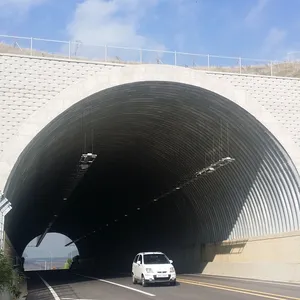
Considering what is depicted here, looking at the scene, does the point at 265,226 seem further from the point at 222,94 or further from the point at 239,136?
the point at 222,94

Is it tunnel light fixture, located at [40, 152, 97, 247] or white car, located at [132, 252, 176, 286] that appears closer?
white car, located at [132, 252, 176, 286]

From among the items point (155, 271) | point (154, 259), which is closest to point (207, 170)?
point (154, 259)

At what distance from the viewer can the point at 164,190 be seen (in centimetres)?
4028

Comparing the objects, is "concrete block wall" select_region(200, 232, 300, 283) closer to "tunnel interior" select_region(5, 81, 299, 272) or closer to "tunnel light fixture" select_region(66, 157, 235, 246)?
"tunnel interior" select_region(5, 81, 299, 272)

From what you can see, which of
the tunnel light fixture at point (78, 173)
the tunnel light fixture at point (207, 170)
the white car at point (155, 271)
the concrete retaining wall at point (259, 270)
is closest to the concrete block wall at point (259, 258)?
the concrete retaining wall at point (259, 270)

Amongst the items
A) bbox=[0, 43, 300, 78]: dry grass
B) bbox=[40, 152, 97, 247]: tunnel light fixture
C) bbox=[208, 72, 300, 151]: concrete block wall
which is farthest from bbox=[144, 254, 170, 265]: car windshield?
bbox=[0, 43, 300, 78]: dry grass

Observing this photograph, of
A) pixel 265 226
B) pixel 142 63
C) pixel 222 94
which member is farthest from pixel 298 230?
pixel 142 63

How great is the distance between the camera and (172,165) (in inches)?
1398

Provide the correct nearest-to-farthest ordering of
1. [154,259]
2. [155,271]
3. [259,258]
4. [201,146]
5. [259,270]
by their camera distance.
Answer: [155,271]
[154,259]
[259,270]
[259,258]
[201,146]

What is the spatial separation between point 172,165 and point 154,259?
36.3 ft

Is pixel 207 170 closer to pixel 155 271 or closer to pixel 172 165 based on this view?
pixel 172 165

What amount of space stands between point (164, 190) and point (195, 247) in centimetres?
489

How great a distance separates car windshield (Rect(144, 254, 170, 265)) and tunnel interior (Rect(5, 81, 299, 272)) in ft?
21.1

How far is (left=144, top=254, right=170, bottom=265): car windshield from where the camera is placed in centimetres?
2492
